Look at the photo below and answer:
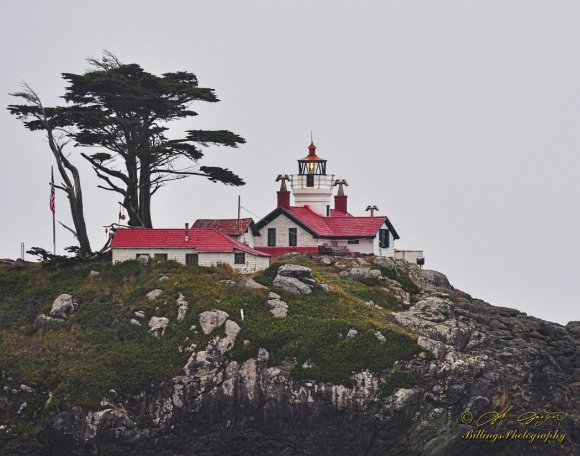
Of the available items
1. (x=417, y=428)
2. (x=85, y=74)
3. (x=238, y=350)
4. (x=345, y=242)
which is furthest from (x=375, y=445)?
(x=85, y=74)

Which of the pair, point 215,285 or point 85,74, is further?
point 85,74

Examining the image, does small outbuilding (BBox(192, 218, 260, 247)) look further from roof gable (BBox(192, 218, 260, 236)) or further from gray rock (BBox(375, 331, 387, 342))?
gray rock (BBox(375, 331, 387, 342))

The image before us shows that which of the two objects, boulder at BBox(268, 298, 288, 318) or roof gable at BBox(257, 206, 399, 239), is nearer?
boulder at BBox(268, 298, 288, 318)

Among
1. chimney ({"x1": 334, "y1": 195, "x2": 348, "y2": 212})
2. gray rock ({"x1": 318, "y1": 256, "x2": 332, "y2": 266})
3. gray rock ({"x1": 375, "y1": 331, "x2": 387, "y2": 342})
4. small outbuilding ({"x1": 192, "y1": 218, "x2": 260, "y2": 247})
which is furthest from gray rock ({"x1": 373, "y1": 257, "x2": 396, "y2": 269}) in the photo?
chimney ({"x1": 334, "y1": 195, "x2": 348, "y2": 212})

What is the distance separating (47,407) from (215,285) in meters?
12.0

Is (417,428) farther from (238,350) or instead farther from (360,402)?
(238,350)

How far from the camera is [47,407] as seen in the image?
7975 centimetres

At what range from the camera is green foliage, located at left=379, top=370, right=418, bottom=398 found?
7925 centimetres

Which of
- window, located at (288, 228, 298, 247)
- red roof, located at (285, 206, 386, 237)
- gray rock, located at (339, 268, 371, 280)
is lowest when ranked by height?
gray rock, located at (339, 268, 371, 280)

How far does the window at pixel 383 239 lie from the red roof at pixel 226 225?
8.44 meters

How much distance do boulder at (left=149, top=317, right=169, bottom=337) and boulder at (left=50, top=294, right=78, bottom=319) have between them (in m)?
4.97

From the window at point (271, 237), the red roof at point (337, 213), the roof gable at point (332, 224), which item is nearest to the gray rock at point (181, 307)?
the window at point (271, 237)

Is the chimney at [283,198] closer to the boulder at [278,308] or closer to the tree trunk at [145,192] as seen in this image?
the tree trunk at [145,192]

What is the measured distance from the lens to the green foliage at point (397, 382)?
260ft
